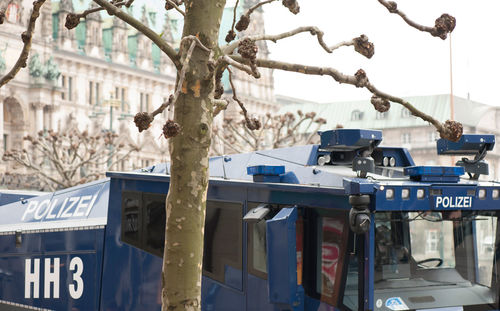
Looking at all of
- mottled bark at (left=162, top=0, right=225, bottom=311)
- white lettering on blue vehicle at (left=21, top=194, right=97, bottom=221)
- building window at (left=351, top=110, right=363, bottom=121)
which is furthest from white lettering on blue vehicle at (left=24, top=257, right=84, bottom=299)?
building window at (left=351, top=110, right=363, bottom=121)

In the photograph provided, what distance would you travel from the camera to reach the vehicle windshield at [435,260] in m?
7.70

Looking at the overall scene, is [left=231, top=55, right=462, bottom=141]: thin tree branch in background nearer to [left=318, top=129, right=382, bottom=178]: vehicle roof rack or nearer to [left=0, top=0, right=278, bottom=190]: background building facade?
[left=318, top=129, right=382, bottom=178]: vehicle roof rack

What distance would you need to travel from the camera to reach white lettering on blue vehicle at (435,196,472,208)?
778 cm

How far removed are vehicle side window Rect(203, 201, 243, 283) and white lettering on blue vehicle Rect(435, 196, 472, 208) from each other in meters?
2.07

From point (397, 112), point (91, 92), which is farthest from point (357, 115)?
point (91, 92)

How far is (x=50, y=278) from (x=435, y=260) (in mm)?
5081

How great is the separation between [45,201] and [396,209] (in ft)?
19.9

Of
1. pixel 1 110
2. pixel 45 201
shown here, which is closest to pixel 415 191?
pixel 45 201

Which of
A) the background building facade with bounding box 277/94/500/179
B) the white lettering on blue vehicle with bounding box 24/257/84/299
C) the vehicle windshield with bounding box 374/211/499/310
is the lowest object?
the white lettering on blue vehicle with bounding box 24/257/84/299

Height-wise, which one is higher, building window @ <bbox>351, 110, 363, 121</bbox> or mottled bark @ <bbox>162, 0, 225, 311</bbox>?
building window @ <bbox>351, 110, 363, 121</bbox>

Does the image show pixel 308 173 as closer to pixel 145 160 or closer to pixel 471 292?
pixel 471 292

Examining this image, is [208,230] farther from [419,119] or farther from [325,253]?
[419,119]

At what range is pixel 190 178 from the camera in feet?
22.1

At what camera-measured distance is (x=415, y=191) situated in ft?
25.2
